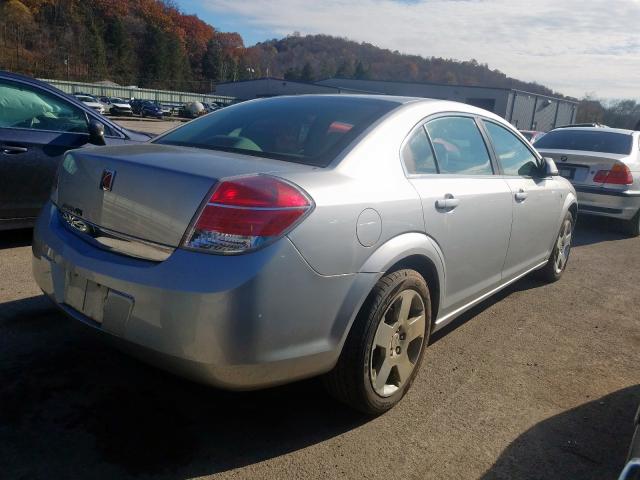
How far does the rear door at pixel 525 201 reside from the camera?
377cm

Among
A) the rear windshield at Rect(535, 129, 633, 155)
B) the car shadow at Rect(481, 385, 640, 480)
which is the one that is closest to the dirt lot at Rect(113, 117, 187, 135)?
the rear windshield at Rect(535, 129, 633, 155)

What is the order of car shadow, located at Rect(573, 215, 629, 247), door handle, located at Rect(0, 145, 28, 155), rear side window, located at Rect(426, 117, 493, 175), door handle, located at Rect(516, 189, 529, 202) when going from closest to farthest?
rear side window, located at Rect(426, 117, 493, 175)
door handle, located at Rect(516, 189, 529, 202)
door handle, located at Rect(0, 145, 28, 155)
car shadow, located at Rect(573, 215, 629, 247)

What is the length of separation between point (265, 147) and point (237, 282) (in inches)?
38.7

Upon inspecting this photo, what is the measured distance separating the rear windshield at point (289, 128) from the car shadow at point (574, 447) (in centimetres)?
158

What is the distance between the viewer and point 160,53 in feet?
315

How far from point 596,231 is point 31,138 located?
7.67 metres

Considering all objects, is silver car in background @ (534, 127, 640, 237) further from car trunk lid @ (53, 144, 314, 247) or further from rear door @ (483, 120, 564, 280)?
car trunk lid @ (53, 144, 314, 247)

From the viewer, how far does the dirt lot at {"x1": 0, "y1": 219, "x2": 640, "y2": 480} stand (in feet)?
7.37

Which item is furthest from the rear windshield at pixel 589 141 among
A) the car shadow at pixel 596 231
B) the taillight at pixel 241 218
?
the taillight at pixel 241 218

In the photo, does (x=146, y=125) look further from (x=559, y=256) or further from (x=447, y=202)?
(x=447, y=202)

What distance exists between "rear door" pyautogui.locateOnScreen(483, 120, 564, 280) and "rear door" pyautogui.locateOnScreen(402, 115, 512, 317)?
0.18 metres

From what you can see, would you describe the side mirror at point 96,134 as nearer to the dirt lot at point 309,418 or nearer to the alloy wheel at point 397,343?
the dirt lot at point 309,418

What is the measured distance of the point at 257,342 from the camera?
6.66ft

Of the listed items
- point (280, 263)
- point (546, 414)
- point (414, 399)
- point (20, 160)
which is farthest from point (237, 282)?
point (20, 160)
